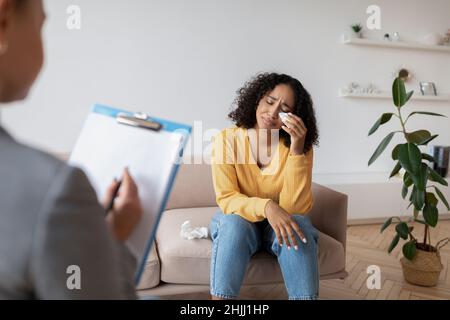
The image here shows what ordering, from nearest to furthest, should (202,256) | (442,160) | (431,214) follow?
1. (202,256)
2. (431,214)
3. (442,160)

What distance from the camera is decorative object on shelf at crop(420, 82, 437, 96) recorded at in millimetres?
3443

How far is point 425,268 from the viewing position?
2090 millimetres

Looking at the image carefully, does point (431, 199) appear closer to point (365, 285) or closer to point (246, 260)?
point (365, 285)

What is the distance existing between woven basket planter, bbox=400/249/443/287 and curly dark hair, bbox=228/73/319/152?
35.6 inches

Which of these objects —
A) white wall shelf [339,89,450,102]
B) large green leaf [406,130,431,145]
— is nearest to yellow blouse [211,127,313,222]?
large green leaf [406,130,431,145]

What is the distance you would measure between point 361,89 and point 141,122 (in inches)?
118

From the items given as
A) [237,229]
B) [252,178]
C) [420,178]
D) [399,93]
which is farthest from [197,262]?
[399,93]

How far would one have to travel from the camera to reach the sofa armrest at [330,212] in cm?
172

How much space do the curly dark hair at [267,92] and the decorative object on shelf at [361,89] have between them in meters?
1.56

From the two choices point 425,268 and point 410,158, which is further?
point 425,268

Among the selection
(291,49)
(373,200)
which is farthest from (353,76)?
(373,200)

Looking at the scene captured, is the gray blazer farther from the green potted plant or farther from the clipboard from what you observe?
the green potted plant

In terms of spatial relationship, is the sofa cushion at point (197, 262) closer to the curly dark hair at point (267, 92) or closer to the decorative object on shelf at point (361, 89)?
the curly dark hair at point (267, 92)
